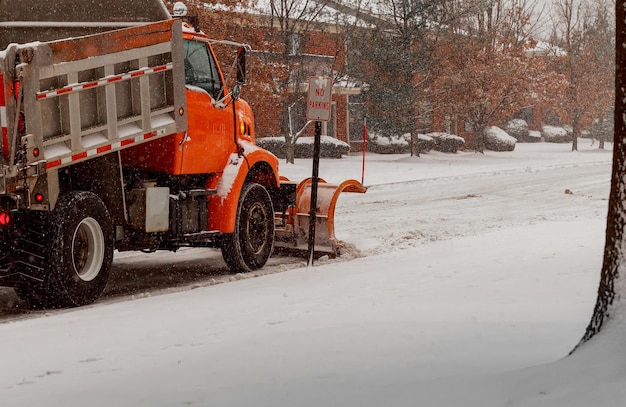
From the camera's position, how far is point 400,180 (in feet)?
84.4

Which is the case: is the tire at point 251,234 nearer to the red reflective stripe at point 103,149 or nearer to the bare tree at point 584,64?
the red reflective stripe at point 103,149

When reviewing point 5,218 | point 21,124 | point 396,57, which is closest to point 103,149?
point 21,124

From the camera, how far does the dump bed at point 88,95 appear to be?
24.8ft

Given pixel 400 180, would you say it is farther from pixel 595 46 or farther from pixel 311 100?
pixel 595 46

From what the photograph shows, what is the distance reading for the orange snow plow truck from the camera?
7.71m

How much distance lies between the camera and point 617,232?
16.7ft

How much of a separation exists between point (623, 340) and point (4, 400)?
316 centimetres

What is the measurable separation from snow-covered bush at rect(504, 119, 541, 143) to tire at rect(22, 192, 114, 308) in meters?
54.4

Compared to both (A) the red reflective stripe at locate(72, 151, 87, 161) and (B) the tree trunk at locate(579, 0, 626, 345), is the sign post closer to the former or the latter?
(A) the red reflective stripe at locate(72, 151, 87, 161)

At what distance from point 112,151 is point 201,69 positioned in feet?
6.52

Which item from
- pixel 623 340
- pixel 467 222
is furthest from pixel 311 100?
pixel 623 340

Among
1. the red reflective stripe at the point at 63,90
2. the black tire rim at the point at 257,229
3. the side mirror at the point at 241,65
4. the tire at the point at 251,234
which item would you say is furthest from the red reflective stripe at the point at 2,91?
the black tire rim at the point at 257,229

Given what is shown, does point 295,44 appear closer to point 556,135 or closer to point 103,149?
point 103,149

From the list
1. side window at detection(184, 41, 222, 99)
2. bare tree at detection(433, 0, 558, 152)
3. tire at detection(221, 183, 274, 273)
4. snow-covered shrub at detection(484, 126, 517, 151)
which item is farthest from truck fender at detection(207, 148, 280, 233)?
snow-covered shrub at detection(484, 126, 517, 151)
